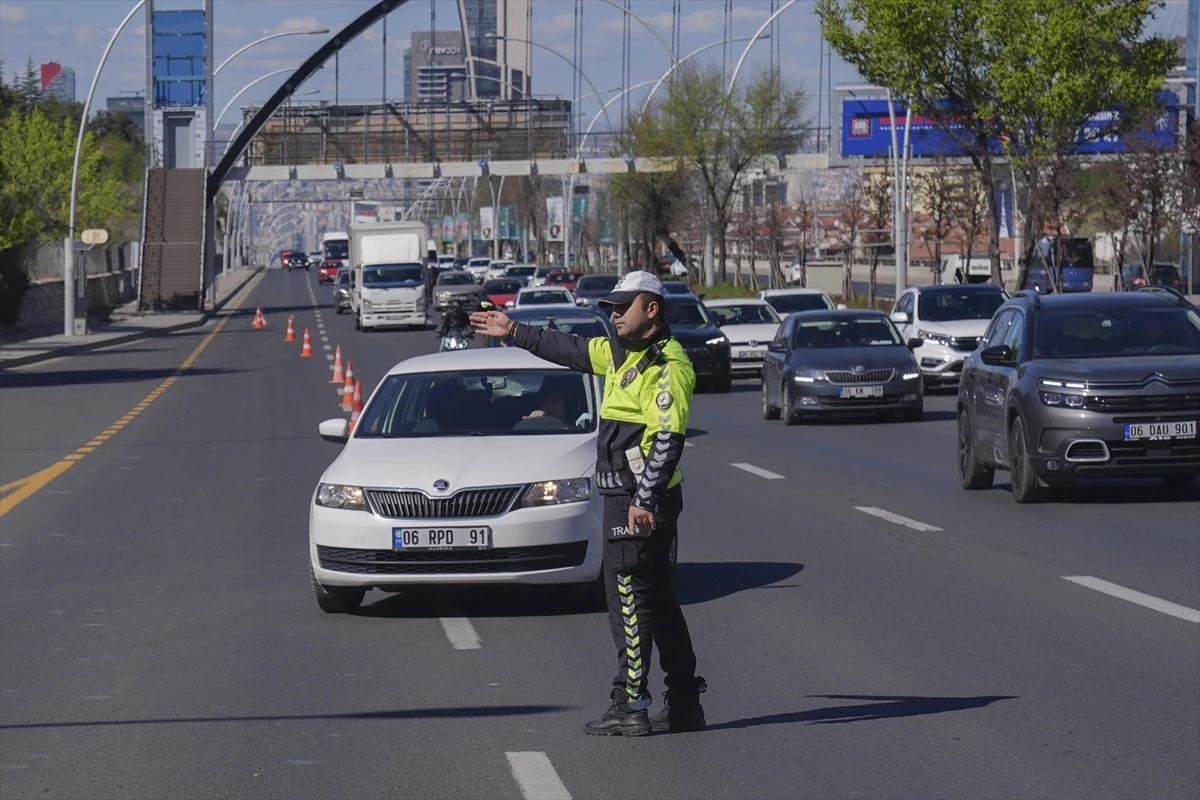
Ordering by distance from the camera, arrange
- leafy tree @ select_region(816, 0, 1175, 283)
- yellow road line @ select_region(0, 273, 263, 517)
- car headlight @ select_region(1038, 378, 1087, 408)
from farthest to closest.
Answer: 1. leafy tree @ select_region(816, 0, 1175, 283)
2. yellow road line @ select_region(0, 273, 263, 517)
3. car headlight @ select_region(1038, 378, 1087, 408)

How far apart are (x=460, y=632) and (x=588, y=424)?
168 cm

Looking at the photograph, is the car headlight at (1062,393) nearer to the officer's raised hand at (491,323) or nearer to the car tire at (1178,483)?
the car tire at (1178,483)

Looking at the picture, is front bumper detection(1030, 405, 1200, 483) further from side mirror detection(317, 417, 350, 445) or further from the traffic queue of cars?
side mirror detection(317, 417, 350, 445)

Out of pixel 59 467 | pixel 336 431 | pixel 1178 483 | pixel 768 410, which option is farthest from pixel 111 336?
pixel 336 431

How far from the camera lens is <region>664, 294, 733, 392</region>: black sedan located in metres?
32.1

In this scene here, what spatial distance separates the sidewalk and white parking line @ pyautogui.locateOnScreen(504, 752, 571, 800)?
3569 cm

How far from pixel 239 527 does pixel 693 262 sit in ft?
276

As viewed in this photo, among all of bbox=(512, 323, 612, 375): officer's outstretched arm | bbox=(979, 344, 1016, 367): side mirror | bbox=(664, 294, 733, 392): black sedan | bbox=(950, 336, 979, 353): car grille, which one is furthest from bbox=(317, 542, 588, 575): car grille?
bbox=(664, 294, 733, 392): black sedan

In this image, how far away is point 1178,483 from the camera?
16250 mm

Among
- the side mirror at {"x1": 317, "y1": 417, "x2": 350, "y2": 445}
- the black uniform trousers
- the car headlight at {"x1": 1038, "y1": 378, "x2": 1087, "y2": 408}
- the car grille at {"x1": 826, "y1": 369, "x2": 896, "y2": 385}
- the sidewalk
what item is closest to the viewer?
the black uniform trousers

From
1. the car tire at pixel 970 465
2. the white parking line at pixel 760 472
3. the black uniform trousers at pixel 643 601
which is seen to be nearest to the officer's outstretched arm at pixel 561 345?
the black uniform trousers at pixel 643 601

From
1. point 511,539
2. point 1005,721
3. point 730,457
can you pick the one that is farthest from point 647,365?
point 730,457

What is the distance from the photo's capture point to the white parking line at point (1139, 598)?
9.85 m

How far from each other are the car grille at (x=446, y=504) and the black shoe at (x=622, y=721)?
9.36 ft
